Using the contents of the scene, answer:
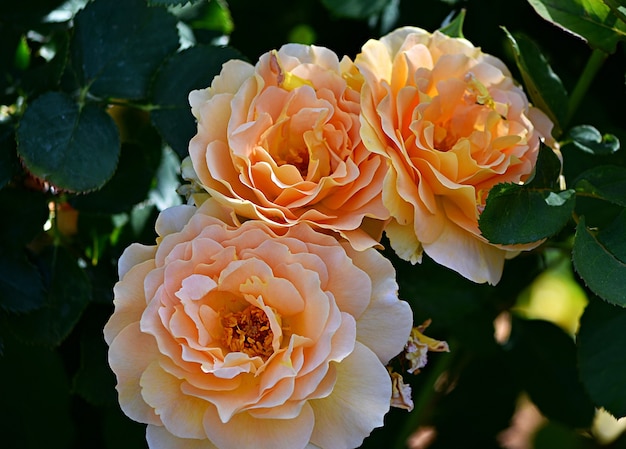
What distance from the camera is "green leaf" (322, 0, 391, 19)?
104 centimetres

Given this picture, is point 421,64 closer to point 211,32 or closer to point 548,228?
point 548,228

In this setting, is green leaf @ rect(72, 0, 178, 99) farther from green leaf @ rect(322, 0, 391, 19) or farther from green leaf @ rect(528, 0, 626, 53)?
green leaf @ rect(528, 0, 626, 53)

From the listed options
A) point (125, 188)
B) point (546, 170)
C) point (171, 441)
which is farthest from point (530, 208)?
Answer: point (125, 188)

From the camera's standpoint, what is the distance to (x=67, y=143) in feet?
2.78

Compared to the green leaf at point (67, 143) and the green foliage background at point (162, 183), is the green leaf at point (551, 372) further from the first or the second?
the green leaf at point (67, 143)

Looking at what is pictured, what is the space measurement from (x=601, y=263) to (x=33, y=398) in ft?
2.45

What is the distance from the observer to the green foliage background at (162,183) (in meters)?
0.81

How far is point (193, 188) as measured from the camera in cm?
76

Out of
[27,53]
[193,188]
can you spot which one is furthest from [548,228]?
[27,53]

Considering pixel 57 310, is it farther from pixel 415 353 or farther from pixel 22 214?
pixel 415 353

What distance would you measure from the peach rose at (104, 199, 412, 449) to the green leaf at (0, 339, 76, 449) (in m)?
0.39

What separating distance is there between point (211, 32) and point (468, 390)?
817 millimetres

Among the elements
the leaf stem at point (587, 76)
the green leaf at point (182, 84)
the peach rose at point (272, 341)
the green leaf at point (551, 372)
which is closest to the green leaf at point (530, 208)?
the peach rose at point (272, 341)

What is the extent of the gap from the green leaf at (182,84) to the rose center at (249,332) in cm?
25
